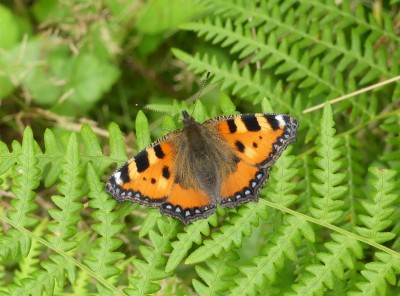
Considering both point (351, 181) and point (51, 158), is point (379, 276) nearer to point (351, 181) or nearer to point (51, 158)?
point (351, 181)

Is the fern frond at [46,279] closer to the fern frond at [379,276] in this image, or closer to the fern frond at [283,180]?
the fern frond at [283,180]

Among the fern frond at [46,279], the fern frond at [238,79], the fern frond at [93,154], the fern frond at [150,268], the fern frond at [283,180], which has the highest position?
the fern frond at [238,79]

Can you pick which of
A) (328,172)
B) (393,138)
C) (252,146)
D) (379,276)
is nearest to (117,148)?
(252,146)

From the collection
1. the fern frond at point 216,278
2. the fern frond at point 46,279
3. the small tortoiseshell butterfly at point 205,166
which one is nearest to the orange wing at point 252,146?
the small tortoiseshell butterfly at point 205,166

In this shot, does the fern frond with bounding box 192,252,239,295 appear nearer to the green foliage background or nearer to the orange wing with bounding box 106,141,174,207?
the green foliage background

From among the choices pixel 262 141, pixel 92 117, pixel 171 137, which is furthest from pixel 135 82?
pixel 262 141

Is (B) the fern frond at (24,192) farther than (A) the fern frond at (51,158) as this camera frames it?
No

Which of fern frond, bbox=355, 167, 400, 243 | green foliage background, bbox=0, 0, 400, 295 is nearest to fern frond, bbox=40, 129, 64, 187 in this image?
green foliage background, bbox=0, 0, 400, 295
